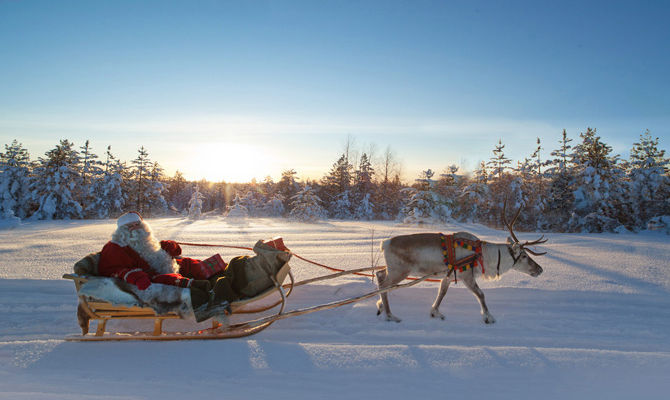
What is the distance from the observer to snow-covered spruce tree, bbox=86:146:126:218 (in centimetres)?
3340

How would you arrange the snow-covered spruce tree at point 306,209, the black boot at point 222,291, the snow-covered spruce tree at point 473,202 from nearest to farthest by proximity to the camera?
the black boot at point 222,291
the snow-covered spruce tree at point 306,209
the snow-covered spruce tree at point 473,202

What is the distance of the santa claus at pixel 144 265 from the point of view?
3836mm

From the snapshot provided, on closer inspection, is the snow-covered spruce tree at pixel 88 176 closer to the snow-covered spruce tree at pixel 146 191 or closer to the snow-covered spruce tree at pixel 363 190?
the snow-covered spruce tree at pixel 146 191

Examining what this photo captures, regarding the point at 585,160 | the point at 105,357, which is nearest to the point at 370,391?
the point at 105,357

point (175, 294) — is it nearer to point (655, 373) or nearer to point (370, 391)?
point (370, 391)

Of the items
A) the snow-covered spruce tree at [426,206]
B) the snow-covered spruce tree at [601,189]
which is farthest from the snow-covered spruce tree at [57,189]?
the snow-covered spruce tree at [601,189]

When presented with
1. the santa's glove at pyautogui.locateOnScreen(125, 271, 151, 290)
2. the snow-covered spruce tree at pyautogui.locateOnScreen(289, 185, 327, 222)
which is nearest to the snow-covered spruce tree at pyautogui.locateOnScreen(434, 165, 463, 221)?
the snow-covered spruce tree at pyautogui.locateOnScreen(289, 185, 327, 222)

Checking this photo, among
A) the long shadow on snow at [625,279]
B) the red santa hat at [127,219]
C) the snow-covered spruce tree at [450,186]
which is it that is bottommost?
the long shadow on snow at [625,279]

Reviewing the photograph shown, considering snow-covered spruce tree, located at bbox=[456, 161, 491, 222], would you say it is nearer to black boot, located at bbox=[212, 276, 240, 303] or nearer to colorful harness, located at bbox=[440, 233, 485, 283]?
colorful harness, located at bbox=[440, 233, 485, 283]

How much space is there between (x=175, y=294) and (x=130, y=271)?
0.58m

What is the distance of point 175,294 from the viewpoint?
3799 millimetres

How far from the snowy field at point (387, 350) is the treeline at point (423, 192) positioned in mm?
15170

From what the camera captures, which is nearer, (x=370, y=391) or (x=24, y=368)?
(x=370, y=391)

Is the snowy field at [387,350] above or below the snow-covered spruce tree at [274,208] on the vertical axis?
below
